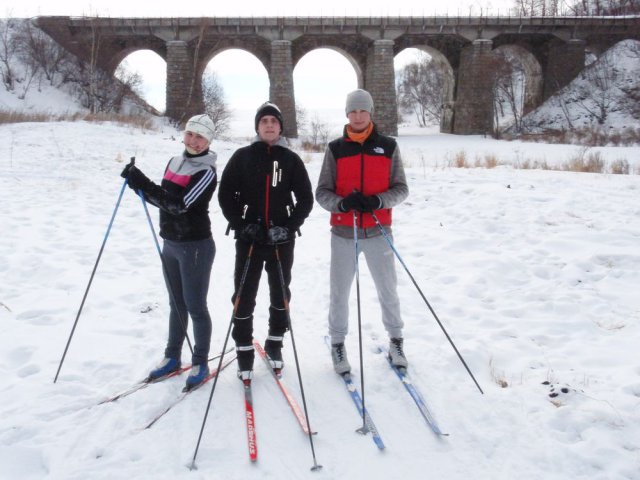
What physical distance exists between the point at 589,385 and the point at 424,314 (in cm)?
154

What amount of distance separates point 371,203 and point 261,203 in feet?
2.30

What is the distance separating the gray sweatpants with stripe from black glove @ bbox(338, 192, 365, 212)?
28 cm

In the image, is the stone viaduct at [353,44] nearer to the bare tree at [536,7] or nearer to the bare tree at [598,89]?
the bare tree at [598,89]

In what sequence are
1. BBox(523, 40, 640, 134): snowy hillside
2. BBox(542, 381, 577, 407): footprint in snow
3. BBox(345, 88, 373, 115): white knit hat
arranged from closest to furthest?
1. BBox(542, 381, 577, 407): footprint in snow
2. BBox(345, 88, 373, 115): white knit hat
3. BBox(523, 40, 640, 134): snowy hillside

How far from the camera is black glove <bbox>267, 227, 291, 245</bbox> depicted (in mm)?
2854

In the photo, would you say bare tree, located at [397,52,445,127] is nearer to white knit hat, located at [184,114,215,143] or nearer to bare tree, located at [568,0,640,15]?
bare tree, located at [568,0,640,15]

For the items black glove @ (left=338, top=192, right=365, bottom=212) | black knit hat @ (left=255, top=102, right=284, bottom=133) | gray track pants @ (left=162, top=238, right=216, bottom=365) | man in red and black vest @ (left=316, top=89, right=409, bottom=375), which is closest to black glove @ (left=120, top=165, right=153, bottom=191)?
gray track pants @ (left=162, top=238, right=216, bottom=365)

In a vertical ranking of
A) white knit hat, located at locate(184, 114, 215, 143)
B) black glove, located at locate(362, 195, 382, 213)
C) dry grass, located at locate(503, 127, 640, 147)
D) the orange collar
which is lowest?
black glove, located at locate(362, 195, 382, 213)

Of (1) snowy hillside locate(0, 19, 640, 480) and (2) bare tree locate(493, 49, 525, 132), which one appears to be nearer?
(1) snowy hillside locate(0, 19, 640, 480)

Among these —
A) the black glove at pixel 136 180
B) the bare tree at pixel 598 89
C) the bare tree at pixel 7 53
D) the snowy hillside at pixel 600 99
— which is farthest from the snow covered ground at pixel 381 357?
the bare tree at pixel 598 89

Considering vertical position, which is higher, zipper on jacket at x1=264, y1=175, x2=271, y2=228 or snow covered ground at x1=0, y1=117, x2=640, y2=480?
zipper on jacket at x1=264, y1=175, x2=271, y2=228

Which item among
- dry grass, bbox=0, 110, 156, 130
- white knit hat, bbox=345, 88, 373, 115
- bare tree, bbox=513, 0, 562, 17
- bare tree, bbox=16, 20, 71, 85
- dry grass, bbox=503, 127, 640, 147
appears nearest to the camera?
white knit hat, bbox=345, 88, 373, 115

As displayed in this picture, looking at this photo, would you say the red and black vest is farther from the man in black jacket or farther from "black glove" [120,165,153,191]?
"black glove" [120,165,153,191]

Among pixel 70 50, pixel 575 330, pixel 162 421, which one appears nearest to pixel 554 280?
pixel 575 330
